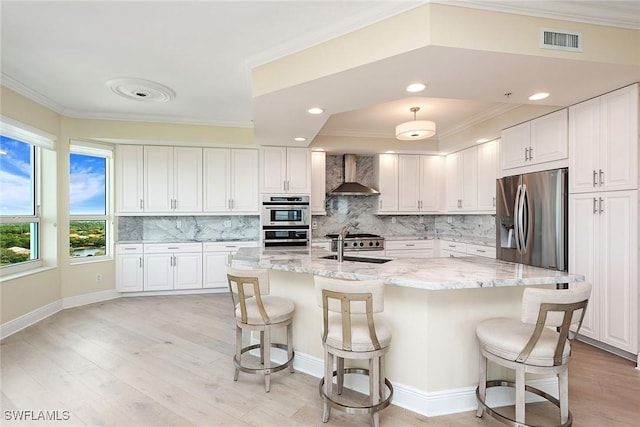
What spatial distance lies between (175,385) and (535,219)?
391cm

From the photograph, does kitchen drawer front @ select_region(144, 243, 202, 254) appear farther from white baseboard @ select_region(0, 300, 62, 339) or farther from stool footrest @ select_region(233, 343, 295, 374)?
stool footrest @ select_region(233, 343, 295, 374)

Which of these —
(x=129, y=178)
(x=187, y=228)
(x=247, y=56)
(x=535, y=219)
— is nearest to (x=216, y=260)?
(x=187, y=228)

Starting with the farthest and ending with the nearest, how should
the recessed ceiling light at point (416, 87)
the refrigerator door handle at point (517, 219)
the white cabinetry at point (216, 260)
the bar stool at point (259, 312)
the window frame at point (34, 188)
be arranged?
the white cabinetry at point (216, 260) → the refrigerator door handle at point (517, 219) → the window frame at point (34, 188) → the recessed ceiling light at point (416, 87) → the bar stool at point (259, 312)

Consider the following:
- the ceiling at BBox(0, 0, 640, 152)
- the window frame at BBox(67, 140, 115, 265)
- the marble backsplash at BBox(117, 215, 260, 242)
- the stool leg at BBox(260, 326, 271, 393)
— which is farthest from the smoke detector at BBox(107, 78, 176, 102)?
the stool leg at BBox(260, 326, 271, 393)

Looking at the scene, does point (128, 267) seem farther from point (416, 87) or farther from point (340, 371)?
point (416, 87)

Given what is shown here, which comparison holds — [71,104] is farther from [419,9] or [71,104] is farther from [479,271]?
[479,271]

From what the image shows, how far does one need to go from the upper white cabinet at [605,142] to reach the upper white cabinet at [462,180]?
69.9 inches

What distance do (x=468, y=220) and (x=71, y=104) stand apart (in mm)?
6230

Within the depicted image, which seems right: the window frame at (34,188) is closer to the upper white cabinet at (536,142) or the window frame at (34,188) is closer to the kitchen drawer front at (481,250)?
the upper white cabinet at (536,142)

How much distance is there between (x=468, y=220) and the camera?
586cm

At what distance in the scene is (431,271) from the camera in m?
2.32

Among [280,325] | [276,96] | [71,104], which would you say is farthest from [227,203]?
[280,325]

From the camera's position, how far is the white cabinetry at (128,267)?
514 centimetres
